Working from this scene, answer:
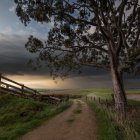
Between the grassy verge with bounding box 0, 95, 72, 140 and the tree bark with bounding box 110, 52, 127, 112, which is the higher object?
the tree bark with bounding box 110, 52, 127, 112

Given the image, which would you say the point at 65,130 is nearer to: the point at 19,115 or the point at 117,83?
the point at 19,115

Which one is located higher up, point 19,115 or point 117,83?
point 117,83

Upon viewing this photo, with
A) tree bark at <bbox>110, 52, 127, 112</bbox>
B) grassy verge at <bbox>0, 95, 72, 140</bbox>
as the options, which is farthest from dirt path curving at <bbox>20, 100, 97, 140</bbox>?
tree bark at <bbox>110, 52, 127, 112</bbox>

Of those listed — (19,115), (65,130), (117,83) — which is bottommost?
(65,130)

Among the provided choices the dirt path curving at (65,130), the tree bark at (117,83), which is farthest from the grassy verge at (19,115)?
the tree bark at (117,83)

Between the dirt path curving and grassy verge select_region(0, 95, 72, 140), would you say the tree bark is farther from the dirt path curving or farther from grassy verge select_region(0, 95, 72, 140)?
the dirt path curving

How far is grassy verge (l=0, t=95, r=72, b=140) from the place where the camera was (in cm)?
1585

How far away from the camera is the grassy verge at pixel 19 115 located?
15.8 m

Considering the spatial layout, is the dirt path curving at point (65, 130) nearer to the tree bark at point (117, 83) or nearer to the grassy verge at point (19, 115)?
the grassy verge at point (19, 115)

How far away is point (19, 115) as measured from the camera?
20.6 meters

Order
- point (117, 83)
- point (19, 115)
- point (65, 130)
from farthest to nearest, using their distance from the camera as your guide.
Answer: point (117, 83), point (19, 115), point (65, 130)

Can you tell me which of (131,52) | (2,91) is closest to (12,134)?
(2,91)

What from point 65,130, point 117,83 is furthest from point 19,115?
point 117,83

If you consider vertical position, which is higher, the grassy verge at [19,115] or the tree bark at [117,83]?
the tree bark at [117,83]
